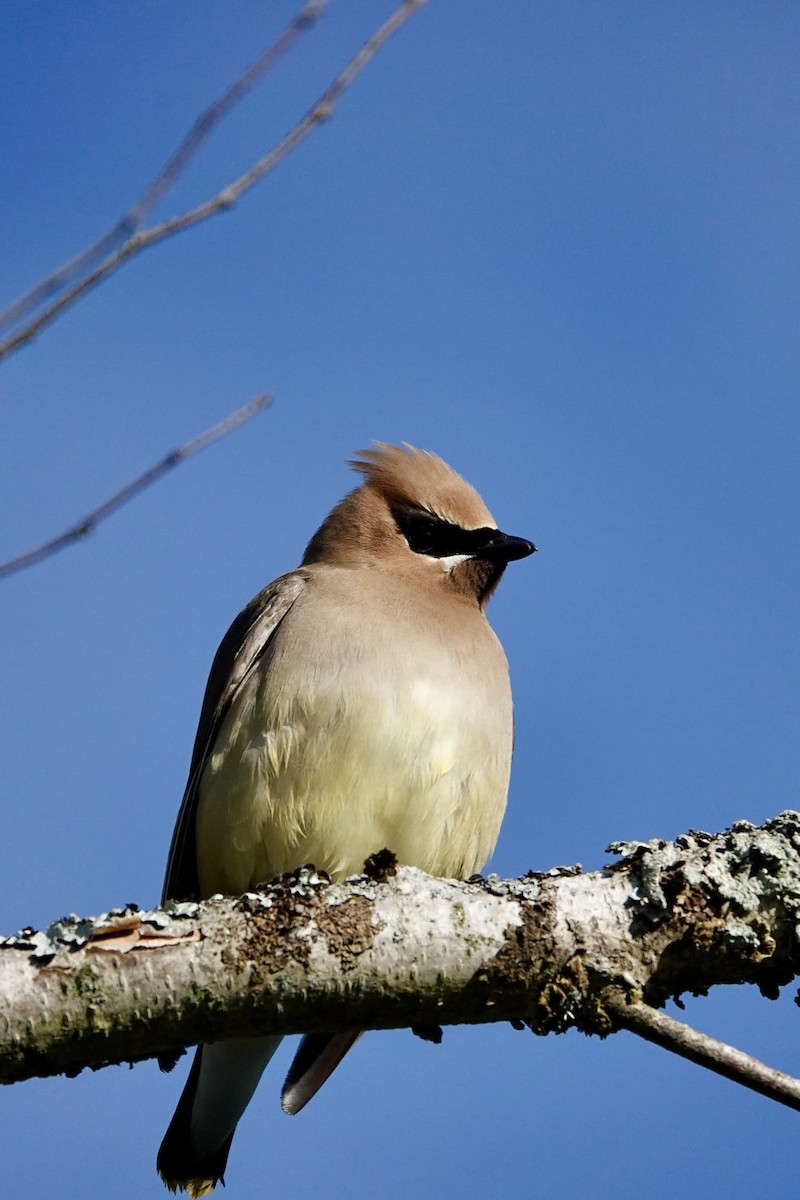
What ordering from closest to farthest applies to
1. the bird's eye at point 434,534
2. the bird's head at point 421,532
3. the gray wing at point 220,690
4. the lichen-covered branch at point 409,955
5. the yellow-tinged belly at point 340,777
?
the lichen-covered branch at point 409,955 → the yellow-tinged belly at point 340,777 → the gray wing at point 220,690 → the bird's head at point 421,532 → the bird's eye at point 434,534

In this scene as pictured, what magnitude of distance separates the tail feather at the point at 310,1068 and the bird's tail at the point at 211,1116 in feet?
0.43

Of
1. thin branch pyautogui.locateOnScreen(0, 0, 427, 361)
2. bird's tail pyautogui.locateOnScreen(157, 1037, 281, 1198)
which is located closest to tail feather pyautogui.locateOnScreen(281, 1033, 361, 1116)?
bird's tail pyautogui.locateOnScreen(157, 1037, 281, 1198)

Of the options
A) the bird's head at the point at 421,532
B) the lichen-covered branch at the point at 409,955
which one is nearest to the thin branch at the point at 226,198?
the lichen-covered branch at the point at 409,955

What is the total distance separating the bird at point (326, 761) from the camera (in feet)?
18.2

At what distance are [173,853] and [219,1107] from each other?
1.02 m

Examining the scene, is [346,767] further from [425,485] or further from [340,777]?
[425,485]

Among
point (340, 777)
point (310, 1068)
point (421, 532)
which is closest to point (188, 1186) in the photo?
point (310, 1068)

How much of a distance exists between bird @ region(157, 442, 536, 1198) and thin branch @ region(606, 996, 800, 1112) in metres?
1.94

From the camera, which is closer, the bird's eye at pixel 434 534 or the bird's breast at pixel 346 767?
the bird's breast at pixel 346 767

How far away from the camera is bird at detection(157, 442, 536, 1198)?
5.55 meters

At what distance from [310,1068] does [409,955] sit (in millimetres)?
2029

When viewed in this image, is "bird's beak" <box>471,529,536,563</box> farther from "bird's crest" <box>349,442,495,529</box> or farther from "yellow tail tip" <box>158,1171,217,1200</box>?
"yellow tail tip" <box>158,1171,217,1200</box>

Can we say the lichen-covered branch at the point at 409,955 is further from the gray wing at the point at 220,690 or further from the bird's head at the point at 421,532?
the bird's head at the point at 421,532

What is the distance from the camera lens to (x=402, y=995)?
411 centimetres
